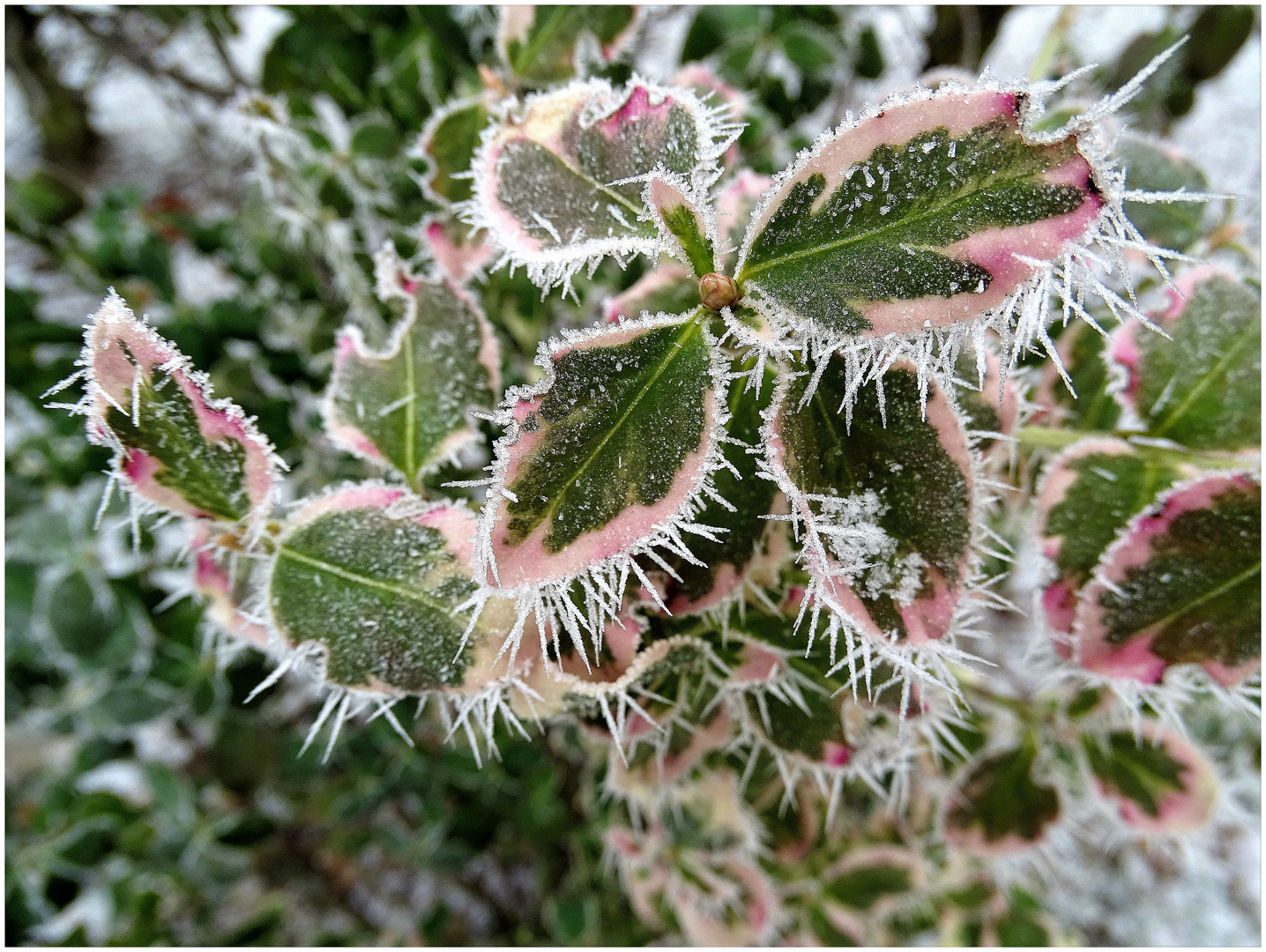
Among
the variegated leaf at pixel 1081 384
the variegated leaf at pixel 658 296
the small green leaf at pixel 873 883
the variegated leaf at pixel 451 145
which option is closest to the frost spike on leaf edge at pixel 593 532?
the variegated leaf at pixel 658 296

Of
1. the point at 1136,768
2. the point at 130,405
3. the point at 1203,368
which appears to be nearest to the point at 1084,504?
the point at 1203,368

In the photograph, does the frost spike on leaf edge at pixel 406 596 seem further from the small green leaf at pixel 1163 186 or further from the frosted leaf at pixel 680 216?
the small green leaf at pixel 1163 186

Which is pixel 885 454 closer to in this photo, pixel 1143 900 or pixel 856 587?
pixel 856 587

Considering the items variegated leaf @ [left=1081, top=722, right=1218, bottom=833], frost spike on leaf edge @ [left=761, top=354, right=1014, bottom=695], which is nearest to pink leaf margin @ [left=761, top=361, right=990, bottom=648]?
frost spike on leaf edge @ [left=761, top=354, right=1014, bottom=695]

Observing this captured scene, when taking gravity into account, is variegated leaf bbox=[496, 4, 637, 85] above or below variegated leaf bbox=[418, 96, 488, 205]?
above

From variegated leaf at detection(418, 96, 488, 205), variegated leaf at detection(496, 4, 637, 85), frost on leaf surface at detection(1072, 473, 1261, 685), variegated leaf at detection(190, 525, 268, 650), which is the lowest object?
frost on leaf surface at detection(1072, 473, 1261, 685)

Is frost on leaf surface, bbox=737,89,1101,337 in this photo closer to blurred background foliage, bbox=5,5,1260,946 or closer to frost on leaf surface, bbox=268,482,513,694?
frost on leaf surface, bbox=268,482,513,694
